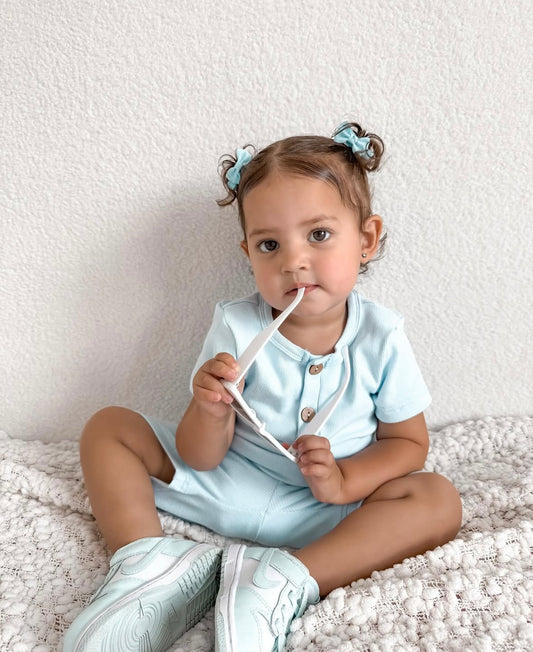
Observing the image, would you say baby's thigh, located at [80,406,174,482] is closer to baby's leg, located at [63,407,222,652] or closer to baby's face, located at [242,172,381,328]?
baby's leg, located at [63,407,222,652]

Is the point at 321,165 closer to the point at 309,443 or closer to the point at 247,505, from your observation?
the point at 309,443

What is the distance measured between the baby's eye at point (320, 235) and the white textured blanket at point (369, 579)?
43 cm

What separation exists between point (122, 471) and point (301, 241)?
41 centimetres

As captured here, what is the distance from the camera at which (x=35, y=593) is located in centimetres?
85

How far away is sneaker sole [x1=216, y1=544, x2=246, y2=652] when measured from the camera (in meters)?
0.71

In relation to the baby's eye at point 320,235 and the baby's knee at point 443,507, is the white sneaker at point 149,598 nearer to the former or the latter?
the baby's knee at point 443,507

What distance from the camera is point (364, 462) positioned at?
974 mm

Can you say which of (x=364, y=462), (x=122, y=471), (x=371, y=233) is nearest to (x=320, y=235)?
(x=371, y=233)

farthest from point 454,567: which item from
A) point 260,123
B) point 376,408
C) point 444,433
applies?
point 260,123

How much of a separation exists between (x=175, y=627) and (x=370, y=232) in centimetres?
60

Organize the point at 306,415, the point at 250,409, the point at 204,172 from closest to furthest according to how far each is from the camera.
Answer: the point at 250,409
the point at 306,415
the point at 204,172

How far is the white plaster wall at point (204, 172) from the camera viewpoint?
102cm

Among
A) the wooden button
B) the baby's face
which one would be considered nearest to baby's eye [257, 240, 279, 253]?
the baby's face

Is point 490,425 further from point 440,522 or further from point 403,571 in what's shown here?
point 403,571
